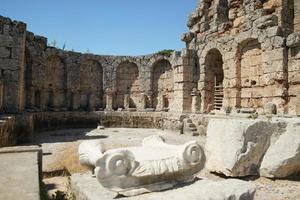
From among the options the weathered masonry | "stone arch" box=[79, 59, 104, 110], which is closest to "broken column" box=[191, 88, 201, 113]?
the weathered masonry

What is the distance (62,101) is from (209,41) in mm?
10663

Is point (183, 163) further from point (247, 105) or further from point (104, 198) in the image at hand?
point (247, 105)

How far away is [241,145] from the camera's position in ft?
18.2

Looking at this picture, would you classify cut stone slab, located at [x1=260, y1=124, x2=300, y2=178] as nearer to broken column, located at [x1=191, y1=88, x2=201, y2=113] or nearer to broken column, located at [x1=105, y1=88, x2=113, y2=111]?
broken column, located at [x1=191, y1=88, x2=201, y2=113]

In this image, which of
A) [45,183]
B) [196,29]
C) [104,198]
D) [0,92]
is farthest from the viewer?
[196,29]

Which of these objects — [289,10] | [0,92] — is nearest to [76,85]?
[0,92]

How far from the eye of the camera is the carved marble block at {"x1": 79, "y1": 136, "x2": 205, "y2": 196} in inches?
147

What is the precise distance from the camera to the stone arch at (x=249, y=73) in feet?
40.3

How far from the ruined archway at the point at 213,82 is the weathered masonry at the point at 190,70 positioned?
2.2 inches

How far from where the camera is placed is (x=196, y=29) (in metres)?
16.7

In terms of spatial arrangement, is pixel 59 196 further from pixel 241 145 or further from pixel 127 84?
pixel 127 84

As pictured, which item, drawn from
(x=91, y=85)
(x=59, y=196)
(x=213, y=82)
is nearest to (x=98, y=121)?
(x=91, y=85)

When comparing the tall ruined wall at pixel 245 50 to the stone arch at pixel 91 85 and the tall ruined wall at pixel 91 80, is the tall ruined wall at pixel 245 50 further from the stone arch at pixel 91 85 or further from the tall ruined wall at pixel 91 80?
the stone arch at pixel 91 85

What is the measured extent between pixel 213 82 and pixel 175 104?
2.56 meters
